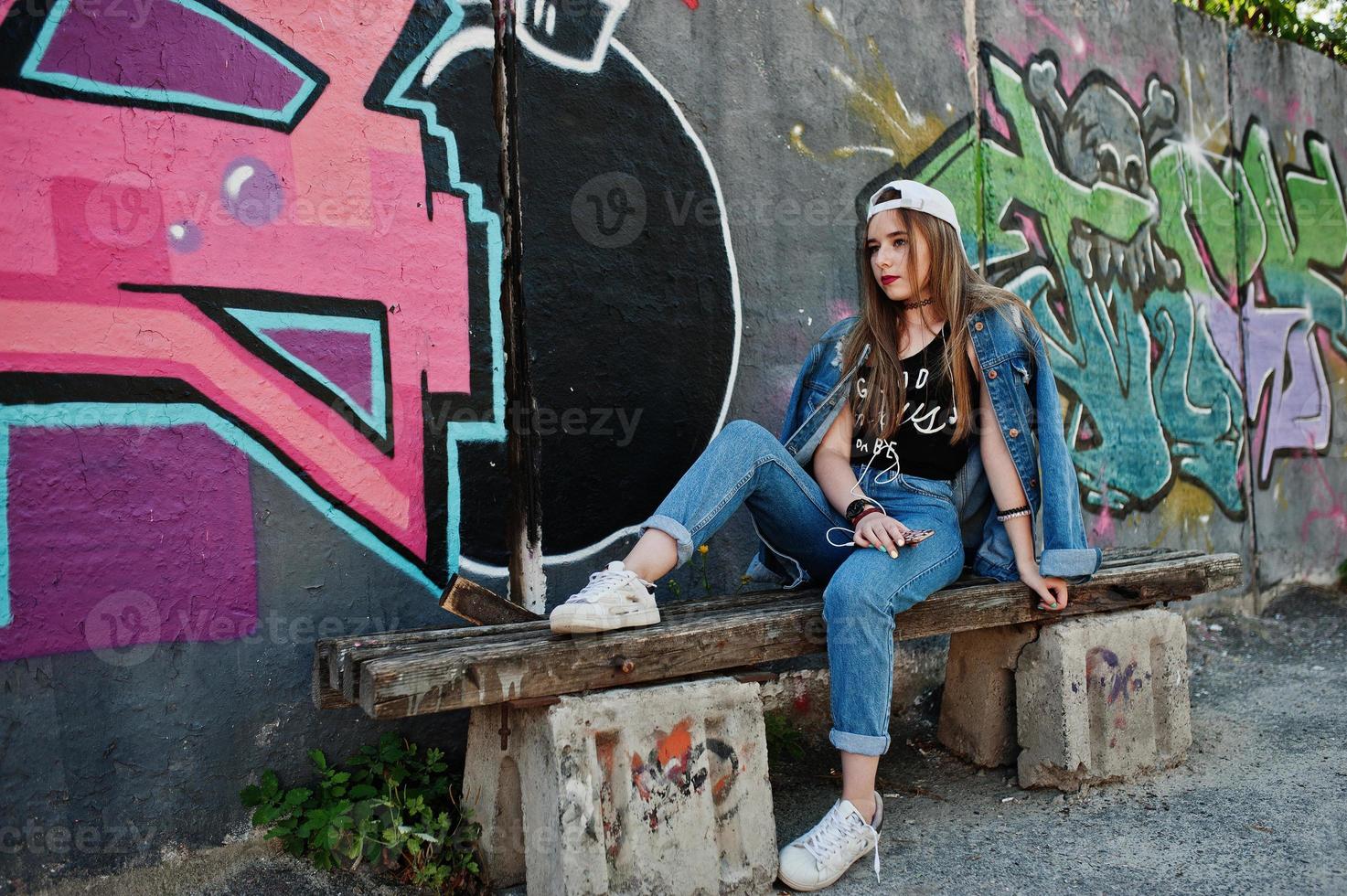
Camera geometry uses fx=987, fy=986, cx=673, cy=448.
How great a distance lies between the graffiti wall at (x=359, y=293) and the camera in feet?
7.68

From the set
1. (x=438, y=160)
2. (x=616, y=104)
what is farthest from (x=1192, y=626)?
(x=438, y=160)

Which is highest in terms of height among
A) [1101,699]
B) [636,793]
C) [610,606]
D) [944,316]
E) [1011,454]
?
[944,316]

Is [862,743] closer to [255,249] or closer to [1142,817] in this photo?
[1142,817]

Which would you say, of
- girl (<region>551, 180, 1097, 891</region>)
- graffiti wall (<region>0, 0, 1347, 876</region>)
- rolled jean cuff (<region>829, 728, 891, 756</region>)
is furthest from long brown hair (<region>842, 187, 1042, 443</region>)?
rolled jean cuff (<region>829, 728, 891, 756</region>)

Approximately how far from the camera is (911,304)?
293 cm

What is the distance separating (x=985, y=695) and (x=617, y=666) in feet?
4.91

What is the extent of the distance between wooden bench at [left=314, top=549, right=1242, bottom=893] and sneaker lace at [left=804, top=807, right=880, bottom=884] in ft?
0.51

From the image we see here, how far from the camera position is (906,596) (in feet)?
8.36

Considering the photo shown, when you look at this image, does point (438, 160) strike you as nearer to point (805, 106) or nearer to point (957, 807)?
Result: point (805, 106)

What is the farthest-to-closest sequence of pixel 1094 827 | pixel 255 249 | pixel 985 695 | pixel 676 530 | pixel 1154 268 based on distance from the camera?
pixel 1154 268 < pixel 985 695 < pixel 1094 827 < pixel 255 249 < pixel 676 530

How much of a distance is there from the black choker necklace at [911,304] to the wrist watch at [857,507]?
62 centimetres

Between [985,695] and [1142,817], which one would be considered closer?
[1142,817]

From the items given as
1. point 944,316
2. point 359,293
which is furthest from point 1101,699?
point 359,293

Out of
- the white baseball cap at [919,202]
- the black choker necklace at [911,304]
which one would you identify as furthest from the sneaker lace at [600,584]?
the white baseball cap at [919,202]
